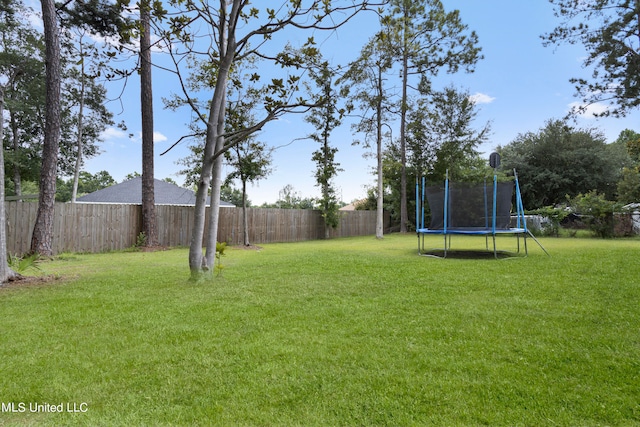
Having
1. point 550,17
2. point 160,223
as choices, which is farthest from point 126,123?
point 550,17

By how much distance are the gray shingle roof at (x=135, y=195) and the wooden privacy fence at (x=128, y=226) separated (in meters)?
6.81

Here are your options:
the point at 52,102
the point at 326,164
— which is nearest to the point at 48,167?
the point at 52,102

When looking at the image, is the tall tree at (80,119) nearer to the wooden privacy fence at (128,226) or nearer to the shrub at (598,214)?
the wooden privacy fence at (128,226)

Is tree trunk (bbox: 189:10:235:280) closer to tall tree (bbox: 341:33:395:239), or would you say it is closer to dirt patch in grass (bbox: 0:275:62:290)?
dirt patch in grass (bbox: 0:275:62:290)

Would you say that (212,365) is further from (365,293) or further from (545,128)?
(545,128)

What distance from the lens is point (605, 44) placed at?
10.1 meters

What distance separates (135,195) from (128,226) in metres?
10.2

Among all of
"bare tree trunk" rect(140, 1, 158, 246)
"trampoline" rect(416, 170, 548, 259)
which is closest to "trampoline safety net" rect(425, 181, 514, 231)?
"trampoline" rect(416, 170, 548, 259)

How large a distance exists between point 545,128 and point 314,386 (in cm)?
2667

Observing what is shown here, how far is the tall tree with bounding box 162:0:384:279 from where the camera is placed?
4.16m

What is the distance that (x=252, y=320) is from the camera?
276 centimetres

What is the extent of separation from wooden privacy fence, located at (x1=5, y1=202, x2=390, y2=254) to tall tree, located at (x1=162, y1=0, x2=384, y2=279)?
236 inches

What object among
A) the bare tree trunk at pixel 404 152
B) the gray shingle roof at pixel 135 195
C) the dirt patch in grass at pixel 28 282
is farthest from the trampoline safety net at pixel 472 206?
the gray shingle roof at pixel 135 195

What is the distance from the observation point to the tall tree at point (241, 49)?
4156 mm
